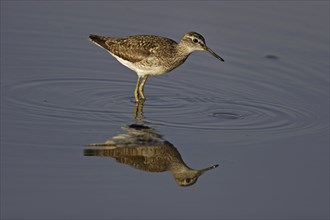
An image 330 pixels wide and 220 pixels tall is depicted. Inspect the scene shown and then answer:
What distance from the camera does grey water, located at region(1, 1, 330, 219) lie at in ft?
32.9

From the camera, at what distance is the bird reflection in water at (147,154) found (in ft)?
35.6

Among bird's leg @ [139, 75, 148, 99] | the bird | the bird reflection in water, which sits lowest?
the bird reflection in water

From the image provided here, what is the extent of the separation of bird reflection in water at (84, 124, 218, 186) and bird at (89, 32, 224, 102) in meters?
2.52

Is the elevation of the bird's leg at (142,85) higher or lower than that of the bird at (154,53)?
lower

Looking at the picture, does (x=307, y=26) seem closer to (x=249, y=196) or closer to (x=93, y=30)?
(x=93, y=30)

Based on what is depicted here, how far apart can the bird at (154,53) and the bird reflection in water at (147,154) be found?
2.52 metres

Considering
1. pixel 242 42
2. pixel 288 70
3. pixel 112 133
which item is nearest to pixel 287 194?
pixel 112 133

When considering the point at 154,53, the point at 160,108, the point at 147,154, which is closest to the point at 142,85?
the point at 154,53

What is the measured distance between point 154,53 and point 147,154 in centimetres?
332

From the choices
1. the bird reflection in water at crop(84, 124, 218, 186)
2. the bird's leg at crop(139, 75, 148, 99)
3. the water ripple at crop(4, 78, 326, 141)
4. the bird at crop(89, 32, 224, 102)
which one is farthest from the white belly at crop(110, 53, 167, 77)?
the bird reflection in water at crop(84, 124, 218, 186)

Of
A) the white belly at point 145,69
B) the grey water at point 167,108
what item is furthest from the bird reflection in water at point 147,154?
the white belly at point 145,69

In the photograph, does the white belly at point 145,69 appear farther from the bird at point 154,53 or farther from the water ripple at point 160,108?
the water ripple at point 160,108

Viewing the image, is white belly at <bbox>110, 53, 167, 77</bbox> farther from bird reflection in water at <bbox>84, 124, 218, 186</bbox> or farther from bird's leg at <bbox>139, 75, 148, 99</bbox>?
bird reflection in water at <bbox>84, 124, 218, 186</bbox>

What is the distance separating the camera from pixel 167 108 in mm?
13367
